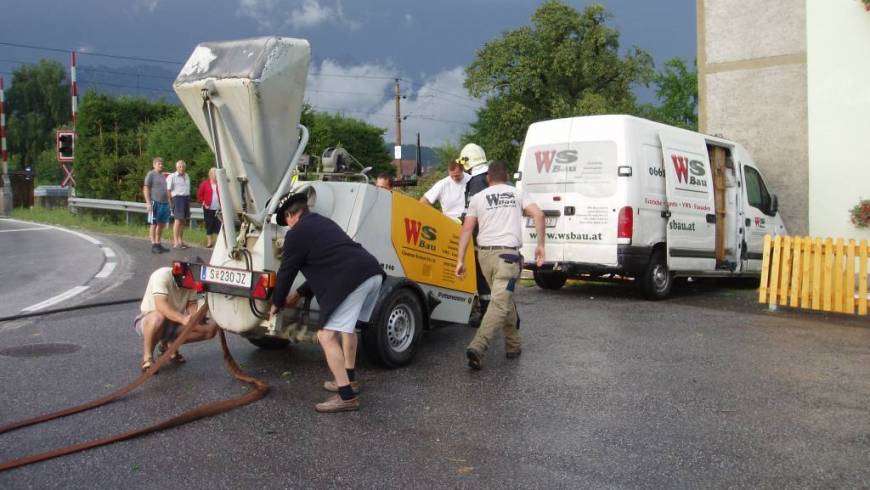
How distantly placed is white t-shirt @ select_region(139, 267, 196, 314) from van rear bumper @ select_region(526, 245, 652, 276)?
18.6 feet

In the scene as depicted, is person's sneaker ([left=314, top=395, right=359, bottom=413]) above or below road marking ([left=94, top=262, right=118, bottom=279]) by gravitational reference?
below

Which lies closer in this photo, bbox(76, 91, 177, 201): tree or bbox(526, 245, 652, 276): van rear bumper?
bbox(526, 245, 652, 276): van rear bumper

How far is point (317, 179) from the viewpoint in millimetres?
7203

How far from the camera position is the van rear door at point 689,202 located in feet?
37.0

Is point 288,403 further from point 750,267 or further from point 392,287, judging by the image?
point 750,267

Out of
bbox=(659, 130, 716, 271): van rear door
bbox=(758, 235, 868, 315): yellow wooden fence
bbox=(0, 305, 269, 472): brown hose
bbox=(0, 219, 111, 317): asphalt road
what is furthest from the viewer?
bbox=(659, 130, 716, 271): van rear door

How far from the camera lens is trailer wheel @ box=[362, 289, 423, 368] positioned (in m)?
6.38

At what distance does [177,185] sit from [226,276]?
1008 centimetres

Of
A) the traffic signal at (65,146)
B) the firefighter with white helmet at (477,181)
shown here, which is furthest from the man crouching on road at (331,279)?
the traffic signal at (65,146)

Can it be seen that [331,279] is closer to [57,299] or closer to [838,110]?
[57,299]

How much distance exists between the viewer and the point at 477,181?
8.88m

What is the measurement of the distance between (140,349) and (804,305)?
26.6 feet

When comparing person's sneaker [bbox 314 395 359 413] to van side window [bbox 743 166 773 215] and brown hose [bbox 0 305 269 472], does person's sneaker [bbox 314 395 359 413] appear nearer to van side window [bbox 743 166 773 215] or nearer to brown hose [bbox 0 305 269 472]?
brown hose [bbox 0 305 269 472]

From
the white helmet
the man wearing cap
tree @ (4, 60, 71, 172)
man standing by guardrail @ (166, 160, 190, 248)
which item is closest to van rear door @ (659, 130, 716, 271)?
the white helmet
